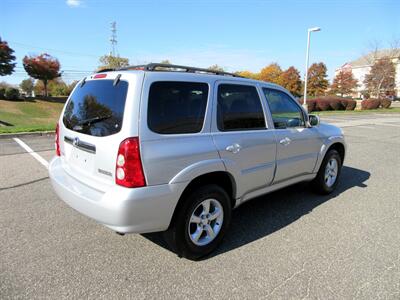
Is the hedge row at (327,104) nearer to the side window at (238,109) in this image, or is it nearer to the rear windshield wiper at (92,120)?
the side window at (238,109)

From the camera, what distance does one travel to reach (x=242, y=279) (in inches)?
109

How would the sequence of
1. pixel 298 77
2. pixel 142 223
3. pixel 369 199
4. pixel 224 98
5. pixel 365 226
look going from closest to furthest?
pixel 142 223 → pixel 224 98 → pixel 365 226 → pixel 369 199 → pixel 298 77

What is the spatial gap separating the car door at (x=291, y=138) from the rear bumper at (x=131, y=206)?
168 centimetres

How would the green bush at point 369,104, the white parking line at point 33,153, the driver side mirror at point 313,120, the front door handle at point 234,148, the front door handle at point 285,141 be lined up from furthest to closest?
the green bush at point 369,104, the white parking line at point 33,153, the driver side mirror at point 313,120, the front door handle at point 285,141, the front door handle at point 234,148

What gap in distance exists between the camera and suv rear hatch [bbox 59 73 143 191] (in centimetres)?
264

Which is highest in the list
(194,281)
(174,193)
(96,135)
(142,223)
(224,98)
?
(224,98)

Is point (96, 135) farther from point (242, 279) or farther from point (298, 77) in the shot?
point (298, 77)

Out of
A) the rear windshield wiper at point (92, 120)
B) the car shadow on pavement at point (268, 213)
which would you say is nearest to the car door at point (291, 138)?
the car shadow on pavement at point (268, 213)

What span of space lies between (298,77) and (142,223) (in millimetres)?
68322

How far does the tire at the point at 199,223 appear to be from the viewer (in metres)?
2.91

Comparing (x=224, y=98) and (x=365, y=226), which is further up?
(x=224, y=98)

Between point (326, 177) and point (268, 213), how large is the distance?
1384 millimetres

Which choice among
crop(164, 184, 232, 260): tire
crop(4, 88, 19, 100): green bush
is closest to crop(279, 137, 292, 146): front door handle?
crop(164, 184, 232, 260): tire

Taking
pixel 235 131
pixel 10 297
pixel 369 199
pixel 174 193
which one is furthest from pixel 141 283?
pixel 369 199
